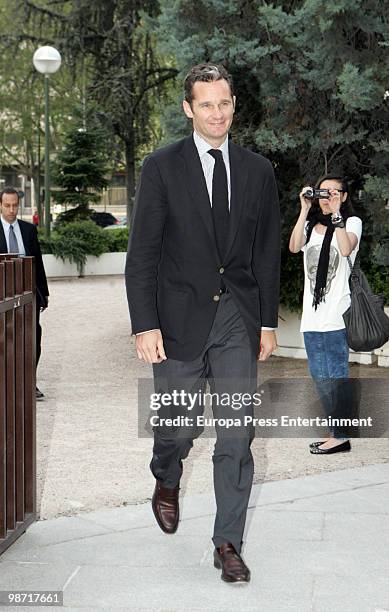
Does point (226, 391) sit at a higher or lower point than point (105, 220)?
higher

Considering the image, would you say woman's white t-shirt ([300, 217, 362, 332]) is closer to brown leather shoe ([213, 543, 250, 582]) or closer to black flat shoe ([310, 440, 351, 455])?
black flat shoe ([310, 440, 351, 455])

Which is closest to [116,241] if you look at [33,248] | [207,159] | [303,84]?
[303,84]

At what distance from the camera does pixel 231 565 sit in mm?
4602

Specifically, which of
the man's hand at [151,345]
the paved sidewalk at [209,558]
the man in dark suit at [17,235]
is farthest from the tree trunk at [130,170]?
A: the man's hand at [151,345]

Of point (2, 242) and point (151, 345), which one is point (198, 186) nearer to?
point (151, 345)

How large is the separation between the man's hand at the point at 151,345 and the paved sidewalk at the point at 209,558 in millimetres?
910

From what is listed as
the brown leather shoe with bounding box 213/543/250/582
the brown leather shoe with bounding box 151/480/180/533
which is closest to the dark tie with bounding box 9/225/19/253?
the brown leather shoe with bounding box 151/480/180/533

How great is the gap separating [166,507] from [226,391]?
31.2 inches

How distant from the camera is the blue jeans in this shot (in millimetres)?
7418

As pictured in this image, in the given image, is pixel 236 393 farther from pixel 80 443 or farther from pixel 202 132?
pixel 80 443

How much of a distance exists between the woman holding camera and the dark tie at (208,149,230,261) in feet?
7.97

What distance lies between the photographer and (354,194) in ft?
39.0

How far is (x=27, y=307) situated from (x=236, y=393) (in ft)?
3.67

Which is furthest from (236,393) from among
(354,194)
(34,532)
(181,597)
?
(354,194)
